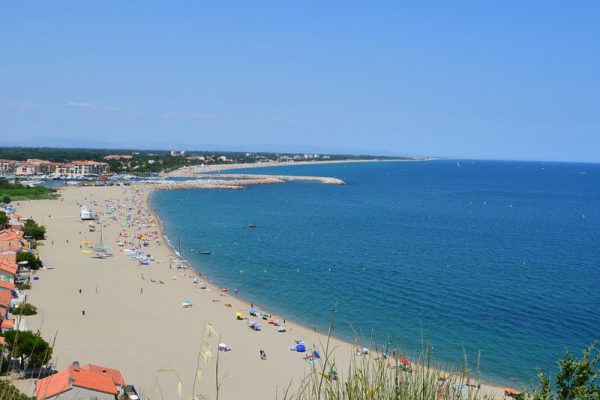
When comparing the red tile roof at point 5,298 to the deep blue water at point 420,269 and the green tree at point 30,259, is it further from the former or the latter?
the deep blue water at point 420,269

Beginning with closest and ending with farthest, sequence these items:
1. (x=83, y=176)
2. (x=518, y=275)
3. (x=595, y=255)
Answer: (x=518, y=275)
(x=595, y=255)
(x=83, y=176)

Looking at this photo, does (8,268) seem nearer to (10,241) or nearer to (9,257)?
(9,257)

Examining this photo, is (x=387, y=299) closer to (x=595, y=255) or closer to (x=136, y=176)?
(x=595, y=255)

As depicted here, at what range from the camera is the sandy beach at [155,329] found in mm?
16891

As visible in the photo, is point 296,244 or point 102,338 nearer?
point 102,338

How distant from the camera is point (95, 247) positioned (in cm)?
3609

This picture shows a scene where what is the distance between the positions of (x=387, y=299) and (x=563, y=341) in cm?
811

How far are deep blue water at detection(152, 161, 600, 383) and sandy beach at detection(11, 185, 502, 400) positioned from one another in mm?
2670

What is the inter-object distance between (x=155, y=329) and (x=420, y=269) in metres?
18.6

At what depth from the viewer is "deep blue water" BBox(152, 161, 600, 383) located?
73.5 feet

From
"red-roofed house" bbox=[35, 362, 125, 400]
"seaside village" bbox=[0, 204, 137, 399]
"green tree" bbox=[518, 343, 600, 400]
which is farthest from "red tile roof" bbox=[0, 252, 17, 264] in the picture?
"green tree" bbox=[518, 343, 600, 400]

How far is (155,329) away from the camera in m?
21.3

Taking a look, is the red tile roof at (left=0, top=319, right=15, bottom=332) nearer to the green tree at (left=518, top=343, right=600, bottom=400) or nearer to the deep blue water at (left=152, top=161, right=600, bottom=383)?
the deep blue water at (left=152, top=161, right=600, bottom=383)

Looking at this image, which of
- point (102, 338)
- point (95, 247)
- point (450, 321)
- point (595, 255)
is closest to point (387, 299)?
point (450, 321)
